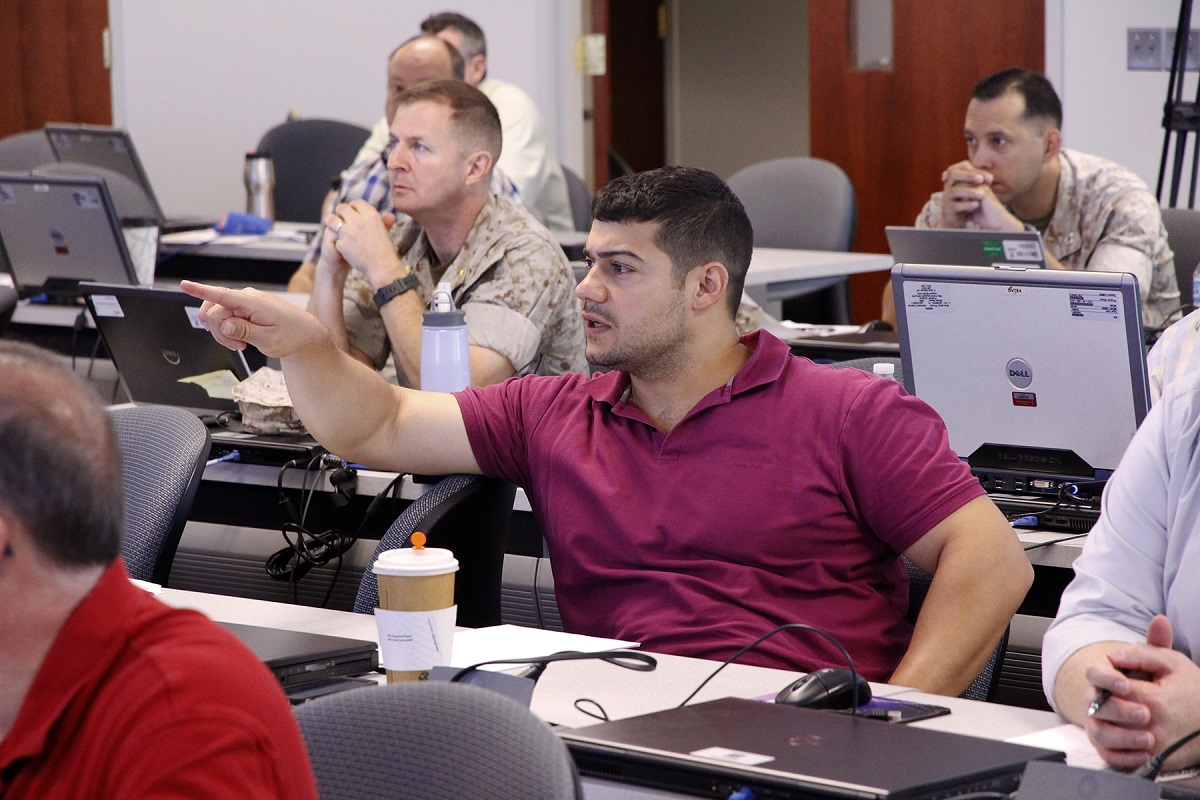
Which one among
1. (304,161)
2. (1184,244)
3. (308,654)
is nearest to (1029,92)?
(1184,244)

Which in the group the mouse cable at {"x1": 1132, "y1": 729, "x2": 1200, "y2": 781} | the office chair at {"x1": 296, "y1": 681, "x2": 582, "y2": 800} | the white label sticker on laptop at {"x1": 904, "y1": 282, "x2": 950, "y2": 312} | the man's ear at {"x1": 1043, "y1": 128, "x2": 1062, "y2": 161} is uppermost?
the man's ear at {"x1": 1043, "y1": 128, "x2": 1062, "y2": 161}

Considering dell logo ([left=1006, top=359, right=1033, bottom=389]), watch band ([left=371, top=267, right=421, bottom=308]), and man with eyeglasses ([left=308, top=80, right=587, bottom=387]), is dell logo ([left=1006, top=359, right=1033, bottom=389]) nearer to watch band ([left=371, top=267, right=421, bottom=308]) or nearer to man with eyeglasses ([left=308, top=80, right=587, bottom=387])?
man with eyeglasses ([left=308, top=80, right=587, bottom=387])

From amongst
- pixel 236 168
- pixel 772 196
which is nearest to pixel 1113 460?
pixel 772 196

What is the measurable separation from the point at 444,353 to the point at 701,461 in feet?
2.21

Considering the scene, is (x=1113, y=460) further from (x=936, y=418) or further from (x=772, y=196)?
(x=772, y=196)

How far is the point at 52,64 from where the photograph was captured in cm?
756

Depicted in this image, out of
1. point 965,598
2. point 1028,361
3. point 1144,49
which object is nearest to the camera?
point 965,598

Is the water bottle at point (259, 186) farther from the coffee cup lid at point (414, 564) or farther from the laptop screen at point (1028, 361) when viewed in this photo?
the coffee cup lid at point (414, 564)

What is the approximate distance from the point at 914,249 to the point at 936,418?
160cm

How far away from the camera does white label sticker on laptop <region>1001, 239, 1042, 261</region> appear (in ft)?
10.8

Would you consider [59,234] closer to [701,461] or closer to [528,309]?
[528,309]

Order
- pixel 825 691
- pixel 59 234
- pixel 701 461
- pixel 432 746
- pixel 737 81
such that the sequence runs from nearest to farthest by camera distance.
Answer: pixel 432 746
pixel 825 691
pixel 701 461
pixel 59 234
pixel 737 81

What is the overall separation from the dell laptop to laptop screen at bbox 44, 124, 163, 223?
3879mm

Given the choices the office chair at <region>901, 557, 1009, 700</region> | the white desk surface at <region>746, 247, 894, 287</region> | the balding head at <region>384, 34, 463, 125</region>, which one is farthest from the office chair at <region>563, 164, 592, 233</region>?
the office chair at <region>901, 557, 1009, 700</region>
